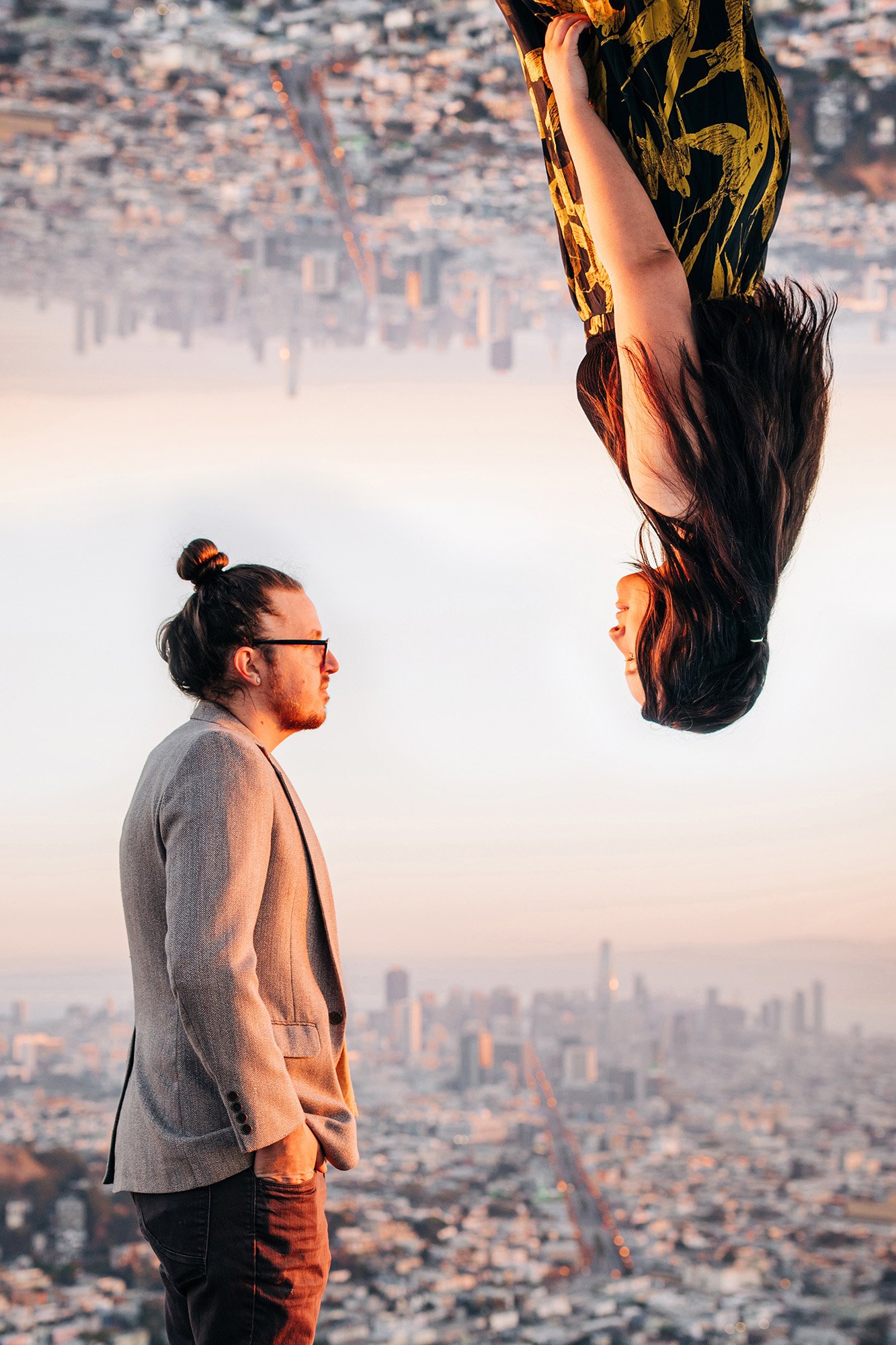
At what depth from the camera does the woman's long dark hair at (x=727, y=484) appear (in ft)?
3.24

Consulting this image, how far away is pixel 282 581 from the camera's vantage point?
1.81 metres

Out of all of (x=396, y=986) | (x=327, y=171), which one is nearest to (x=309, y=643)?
(x=396, y=986)

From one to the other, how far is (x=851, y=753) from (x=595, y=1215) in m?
1.79

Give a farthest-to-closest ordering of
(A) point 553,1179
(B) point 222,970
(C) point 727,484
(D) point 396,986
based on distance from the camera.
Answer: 1. (D) point 396,986
2. (A) point 553,1179
3. (B) point 222,970
4. (C) point 727,484

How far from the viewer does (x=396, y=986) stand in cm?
460

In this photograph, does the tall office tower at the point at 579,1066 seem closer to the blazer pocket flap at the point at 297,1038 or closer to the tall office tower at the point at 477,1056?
the tall office tower at the point at 477,1056

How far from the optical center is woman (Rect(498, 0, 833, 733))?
1.00 metres

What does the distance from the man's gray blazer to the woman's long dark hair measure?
0.65 meters

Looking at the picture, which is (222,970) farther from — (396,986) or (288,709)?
(396,986)

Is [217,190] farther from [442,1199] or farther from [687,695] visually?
[687,695]

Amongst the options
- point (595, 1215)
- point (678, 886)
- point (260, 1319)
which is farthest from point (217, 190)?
point (260, 1319)

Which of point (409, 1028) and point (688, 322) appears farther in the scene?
point (409, 1028)

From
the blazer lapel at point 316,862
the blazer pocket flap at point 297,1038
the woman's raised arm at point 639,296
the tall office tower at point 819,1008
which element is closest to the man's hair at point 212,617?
the blazer lapel at point 316,862

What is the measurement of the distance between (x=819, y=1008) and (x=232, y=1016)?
11.9ft
